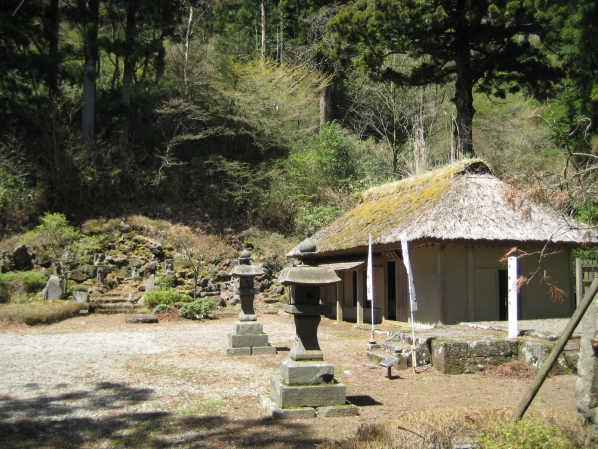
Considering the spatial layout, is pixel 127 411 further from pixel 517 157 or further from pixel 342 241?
pixel 517 157

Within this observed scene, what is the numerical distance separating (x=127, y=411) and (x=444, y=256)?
889 centimetres

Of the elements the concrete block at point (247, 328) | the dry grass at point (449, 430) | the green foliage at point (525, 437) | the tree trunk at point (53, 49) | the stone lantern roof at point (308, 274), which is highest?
the tree trunk at point (53, 49)

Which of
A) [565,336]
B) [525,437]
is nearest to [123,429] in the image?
[525,437]

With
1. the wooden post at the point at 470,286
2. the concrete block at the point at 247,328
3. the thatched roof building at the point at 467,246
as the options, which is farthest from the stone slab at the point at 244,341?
the wooden post at the point at 470,286

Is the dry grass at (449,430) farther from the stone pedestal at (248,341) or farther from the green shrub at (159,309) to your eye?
the green shrub at (159,309)

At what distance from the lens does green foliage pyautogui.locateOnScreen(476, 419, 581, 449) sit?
443cm

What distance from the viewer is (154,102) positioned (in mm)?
29328

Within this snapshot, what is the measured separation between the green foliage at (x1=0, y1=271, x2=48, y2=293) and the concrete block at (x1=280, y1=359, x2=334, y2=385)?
15185mm

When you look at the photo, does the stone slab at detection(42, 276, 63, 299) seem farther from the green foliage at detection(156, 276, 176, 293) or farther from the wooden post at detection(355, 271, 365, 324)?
the wooden post at detection(355, 271, 365, 324)

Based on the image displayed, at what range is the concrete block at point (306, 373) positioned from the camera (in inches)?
258

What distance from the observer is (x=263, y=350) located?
36.4 feet

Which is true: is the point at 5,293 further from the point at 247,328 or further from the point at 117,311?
the point at 247,328

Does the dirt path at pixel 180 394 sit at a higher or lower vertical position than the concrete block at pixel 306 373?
lower

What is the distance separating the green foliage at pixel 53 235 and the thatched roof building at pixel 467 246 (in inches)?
463
